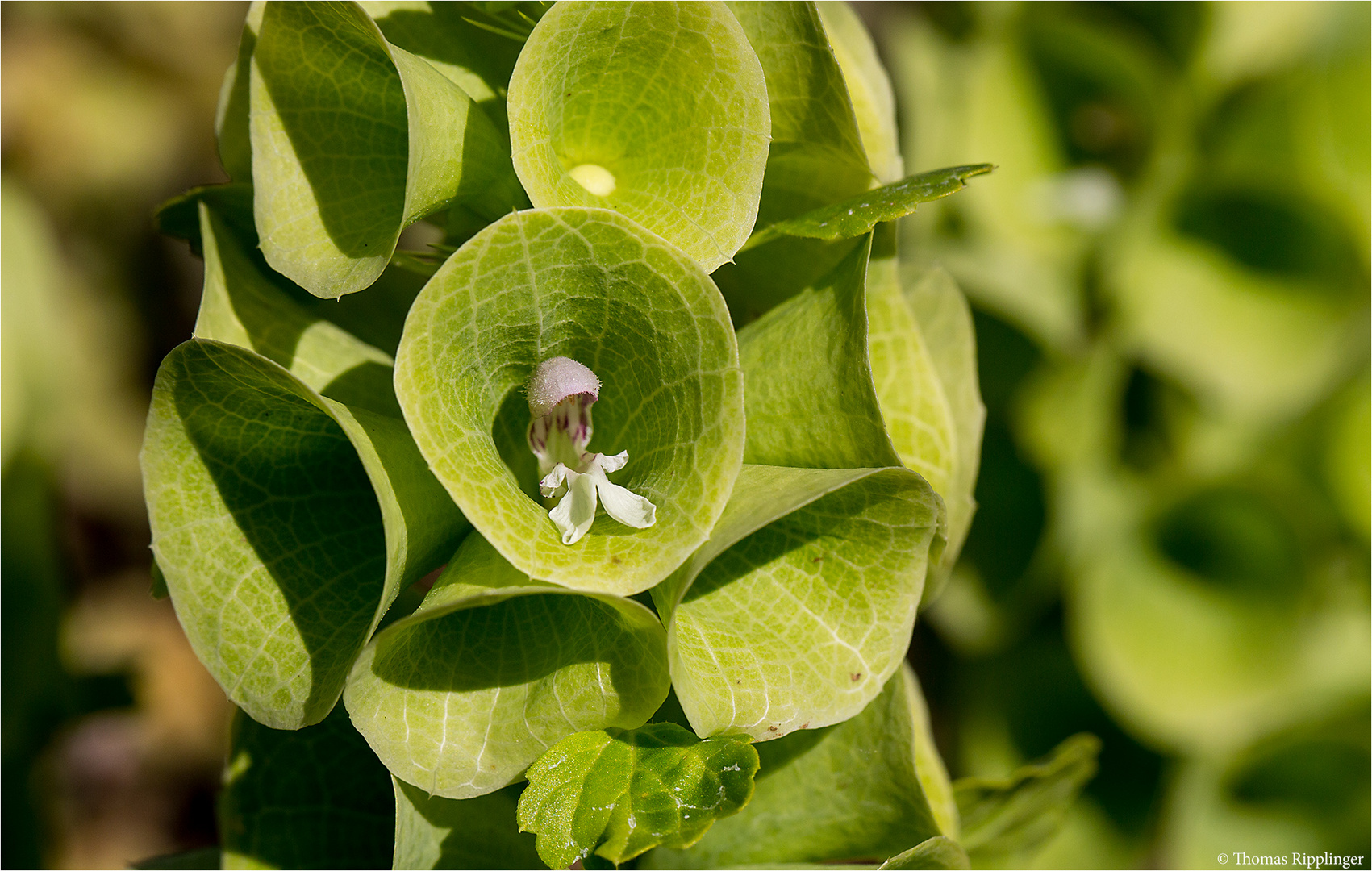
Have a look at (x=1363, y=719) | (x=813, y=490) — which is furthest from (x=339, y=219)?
(x=1363, y=719)

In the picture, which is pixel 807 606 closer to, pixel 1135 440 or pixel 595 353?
pixel 595 353

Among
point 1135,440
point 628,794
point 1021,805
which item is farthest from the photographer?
point 1135,440

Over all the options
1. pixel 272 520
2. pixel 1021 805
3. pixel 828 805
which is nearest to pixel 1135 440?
pixel 1021 805

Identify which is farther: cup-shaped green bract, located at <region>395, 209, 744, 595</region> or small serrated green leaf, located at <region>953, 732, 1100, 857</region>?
small serrated green leaf, located at <region>953, 732, 1100, 857</region>

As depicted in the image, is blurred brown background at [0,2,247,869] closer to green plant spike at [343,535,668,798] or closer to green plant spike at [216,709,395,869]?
green plant spike at [216,709,395,869]

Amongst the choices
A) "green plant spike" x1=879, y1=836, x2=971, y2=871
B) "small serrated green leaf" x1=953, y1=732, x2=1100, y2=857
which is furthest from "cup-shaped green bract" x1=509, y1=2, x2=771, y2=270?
"small serrated green leaf" x1=953, y1=732, x2=1100, y2=857

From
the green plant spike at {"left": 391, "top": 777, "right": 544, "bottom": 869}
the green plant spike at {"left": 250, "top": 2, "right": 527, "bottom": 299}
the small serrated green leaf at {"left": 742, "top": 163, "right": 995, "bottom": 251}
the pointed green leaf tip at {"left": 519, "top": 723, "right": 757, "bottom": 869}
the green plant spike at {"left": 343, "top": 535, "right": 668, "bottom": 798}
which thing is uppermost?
the green plant spike at {"left": 250, "top": 2, "right": 527, "bottom": 299}

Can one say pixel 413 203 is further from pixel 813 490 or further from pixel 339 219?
pixel 813 490

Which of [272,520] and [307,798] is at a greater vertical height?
[272,520]

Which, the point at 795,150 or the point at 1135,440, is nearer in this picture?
the point at 795,150
